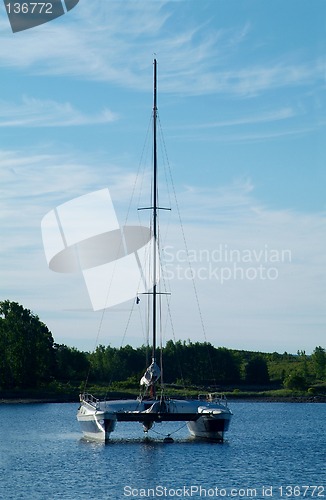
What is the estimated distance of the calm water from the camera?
4172 centimetres

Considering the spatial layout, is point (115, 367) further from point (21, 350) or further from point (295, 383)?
point (21, 350)

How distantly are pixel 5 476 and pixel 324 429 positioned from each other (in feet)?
143

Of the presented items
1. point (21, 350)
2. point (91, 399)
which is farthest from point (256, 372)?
point (91, 399)

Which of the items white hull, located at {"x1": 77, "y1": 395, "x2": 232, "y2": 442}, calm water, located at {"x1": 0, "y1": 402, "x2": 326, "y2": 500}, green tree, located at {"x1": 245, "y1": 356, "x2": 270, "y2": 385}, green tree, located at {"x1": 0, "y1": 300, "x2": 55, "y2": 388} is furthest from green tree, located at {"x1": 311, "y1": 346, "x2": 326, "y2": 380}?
white hull, located at {"x1": 77, "y1": 395, "x2": 232, "y2": 442}

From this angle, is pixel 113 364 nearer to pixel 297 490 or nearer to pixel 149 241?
pixel 149 241

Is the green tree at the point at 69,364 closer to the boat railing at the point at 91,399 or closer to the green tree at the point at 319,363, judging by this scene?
the green tree at the point at 319,363

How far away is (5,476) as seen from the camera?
46312mm

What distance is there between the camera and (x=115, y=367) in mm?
167500

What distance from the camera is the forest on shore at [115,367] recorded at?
5197 inches

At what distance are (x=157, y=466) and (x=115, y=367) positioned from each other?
4694 inches

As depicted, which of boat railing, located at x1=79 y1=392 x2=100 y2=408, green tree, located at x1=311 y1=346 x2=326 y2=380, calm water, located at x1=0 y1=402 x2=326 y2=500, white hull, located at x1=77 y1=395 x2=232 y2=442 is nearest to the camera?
calm water, located at x1=0 y1=402 x2=326 y2=500

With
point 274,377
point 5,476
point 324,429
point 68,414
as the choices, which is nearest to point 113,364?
point 274,377

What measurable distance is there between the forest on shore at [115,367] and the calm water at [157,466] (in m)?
57.3

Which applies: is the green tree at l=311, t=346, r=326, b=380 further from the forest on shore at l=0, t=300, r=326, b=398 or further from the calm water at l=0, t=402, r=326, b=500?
the calm water at l=0, t=402, r=326, b=500
